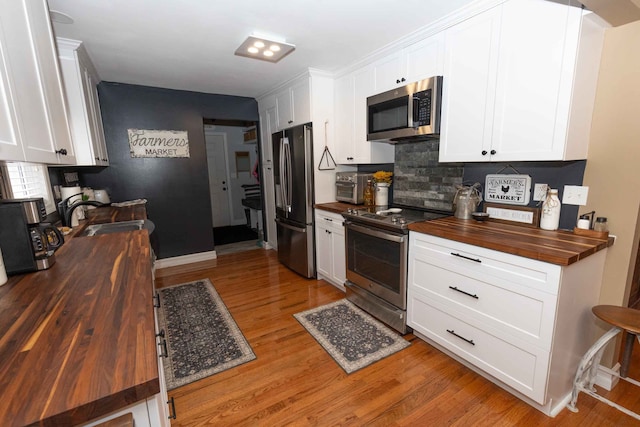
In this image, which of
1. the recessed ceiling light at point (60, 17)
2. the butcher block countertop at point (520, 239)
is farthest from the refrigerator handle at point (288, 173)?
the recessed ceiling light at point (60, 17)

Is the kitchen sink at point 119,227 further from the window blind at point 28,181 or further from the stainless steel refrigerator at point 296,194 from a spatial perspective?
the stainless steel refrigerator at point 296,194

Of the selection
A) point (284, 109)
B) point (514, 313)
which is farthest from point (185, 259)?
point (514, 313)

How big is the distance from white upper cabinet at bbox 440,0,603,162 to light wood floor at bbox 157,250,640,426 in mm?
1411

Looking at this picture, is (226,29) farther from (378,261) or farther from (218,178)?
(218,178)

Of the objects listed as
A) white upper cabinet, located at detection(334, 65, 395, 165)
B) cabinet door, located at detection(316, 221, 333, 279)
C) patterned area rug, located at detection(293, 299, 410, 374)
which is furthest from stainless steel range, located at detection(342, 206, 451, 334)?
white upper cabinet, located at detection(334, 65, 395, 165)

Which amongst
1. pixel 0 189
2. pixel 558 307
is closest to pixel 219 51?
pixel 0 189

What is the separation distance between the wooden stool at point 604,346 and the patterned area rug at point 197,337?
6.45ft

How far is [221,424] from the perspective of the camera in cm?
154

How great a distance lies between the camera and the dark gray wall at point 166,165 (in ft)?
11.6

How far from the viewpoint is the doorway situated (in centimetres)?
590

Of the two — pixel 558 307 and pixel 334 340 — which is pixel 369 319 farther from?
pixel 558 307

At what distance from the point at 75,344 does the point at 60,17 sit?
2217 millimetres

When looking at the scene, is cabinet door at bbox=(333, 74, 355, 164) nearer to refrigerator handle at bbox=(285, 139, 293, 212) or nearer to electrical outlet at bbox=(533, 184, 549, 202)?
refrigerator handle at bbox=(285, 139, 293, 212)

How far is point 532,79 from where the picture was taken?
1652 millimetres
